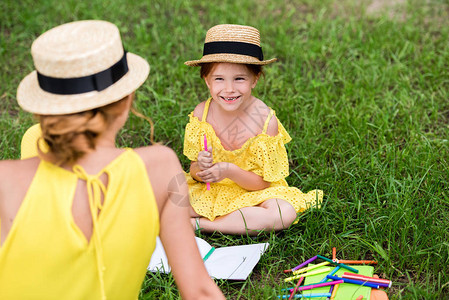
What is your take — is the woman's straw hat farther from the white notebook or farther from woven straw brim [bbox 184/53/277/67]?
the white notebook

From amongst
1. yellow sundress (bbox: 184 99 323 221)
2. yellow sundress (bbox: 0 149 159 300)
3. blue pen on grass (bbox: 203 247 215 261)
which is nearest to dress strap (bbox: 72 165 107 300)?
yellow sundress (bbox: 0 149 159 300)

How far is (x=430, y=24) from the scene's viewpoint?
17.1 feet

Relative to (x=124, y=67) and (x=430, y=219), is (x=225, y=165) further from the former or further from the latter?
(x=124, y=67)

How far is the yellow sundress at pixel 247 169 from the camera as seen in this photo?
128 inches

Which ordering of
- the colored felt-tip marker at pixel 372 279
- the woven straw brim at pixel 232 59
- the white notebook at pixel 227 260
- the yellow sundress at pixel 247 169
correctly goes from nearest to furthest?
the colored felt-tip marker at pixel 372 279, the white notebook at pixel 227 260, the woven straw brim at pixel 232 59, the yellow sundress at pixel 247 169

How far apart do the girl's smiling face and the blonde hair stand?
56.7 inches

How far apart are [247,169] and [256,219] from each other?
12.8 inches

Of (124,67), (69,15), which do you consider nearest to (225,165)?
(124,67)

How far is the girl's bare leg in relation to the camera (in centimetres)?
312

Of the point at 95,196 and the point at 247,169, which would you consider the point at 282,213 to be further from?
the point at 95,196

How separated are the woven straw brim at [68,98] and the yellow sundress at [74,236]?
165mm

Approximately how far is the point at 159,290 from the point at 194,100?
185cm

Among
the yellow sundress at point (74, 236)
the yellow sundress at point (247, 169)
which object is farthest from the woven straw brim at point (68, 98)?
the yellow sundress at point (247, 169)

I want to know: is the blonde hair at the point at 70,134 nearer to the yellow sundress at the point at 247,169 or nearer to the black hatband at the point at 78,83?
the black hatband at the point at 78,83
